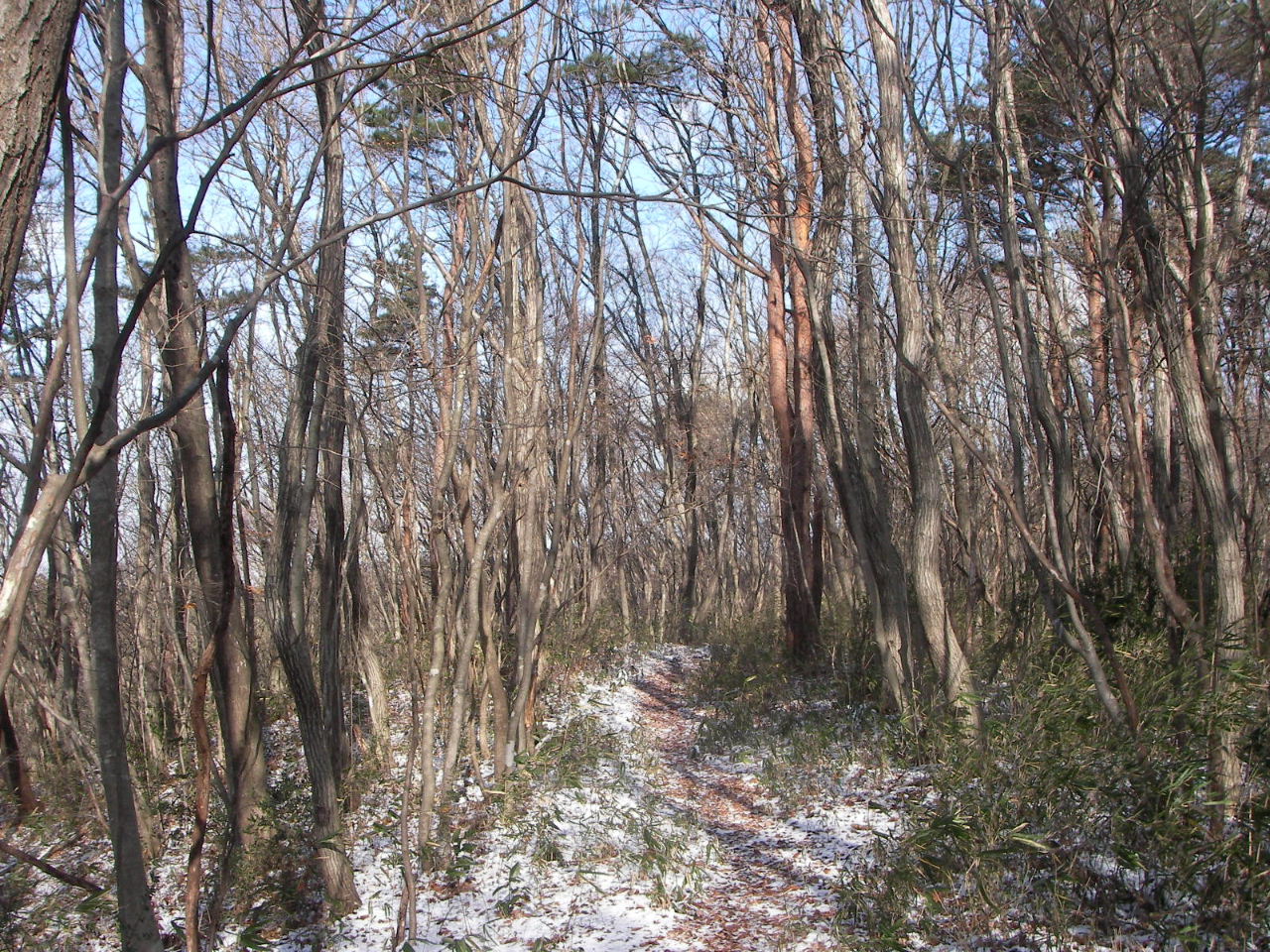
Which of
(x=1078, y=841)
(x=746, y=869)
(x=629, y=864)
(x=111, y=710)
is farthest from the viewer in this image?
(x=629, y=864)

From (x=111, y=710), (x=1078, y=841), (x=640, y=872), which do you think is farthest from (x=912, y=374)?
(x=111, y=710)

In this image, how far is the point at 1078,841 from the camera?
426 centimetres

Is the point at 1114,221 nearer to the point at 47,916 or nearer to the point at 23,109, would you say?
the point at 23,109

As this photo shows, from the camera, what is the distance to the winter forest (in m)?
3.71

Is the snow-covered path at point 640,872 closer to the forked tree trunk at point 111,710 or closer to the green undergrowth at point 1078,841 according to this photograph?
the green undergrowth at point 1078,841

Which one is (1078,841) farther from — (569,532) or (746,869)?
(569,532)

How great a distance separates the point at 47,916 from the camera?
18.8 feet

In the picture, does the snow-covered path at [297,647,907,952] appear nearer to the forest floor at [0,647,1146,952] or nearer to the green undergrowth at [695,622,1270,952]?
the forest floor at [0,647,1146,952]

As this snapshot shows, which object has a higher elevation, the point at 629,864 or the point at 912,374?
the point at 912,374

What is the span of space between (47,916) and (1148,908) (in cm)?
640

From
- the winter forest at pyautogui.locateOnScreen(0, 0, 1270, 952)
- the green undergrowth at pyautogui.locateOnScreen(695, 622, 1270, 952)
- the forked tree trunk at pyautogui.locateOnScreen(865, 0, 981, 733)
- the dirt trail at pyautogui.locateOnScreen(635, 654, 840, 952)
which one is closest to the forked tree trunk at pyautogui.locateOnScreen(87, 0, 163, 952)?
the winter forest at pyautogui.locateOnScreen(0, 0, 1270, 952)

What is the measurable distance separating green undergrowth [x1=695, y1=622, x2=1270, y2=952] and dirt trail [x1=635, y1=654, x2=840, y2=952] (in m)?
0.27

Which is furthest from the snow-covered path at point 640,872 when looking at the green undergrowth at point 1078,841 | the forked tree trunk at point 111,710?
the forked tree trunk at point 111,710

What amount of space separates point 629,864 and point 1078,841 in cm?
272
